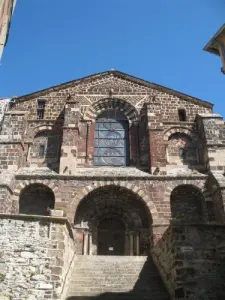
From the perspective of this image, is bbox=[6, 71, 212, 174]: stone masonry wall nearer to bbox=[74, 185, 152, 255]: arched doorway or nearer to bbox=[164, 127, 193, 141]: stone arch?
bbox=[164, 127, 193, 141]: stone arch

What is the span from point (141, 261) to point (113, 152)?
20.9ft

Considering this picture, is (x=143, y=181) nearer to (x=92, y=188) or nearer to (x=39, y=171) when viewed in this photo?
(x=92, y=188)

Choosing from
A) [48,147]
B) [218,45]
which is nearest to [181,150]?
[48,147]

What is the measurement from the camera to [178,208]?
15.0m

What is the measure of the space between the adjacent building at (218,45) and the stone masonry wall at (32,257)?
22.1ft

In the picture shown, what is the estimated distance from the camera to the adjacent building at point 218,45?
8835 mm

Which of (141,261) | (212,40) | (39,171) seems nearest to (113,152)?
(39,171)

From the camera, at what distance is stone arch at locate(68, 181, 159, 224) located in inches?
553

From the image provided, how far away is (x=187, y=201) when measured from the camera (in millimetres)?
15195

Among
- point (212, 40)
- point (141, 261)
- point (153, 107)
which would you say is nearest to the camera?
point (212, 40)

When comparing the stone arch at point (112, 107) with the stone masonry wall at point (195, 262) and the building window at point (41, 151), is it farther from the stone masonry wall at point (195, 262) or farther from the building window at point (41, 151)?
the stone masonry wall at point (195, 262)

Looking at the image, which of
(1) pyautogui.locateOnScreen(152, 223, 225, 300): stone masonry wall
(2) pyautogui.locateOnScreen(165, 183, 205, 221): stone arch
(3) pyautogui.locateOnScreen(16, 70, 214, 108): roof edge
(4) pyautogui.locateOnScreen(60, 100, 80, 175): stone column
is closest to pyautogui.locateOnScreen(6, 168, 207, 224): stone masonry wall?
(2) pyautogui.locateOnScreen(165, 183, 205, 221): stone arch

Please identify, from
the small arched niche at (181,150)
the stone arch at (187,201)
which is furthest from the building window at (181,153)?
the stone arch at (187,201)

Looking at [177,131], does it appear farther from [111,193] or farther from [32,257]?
[32,257]
